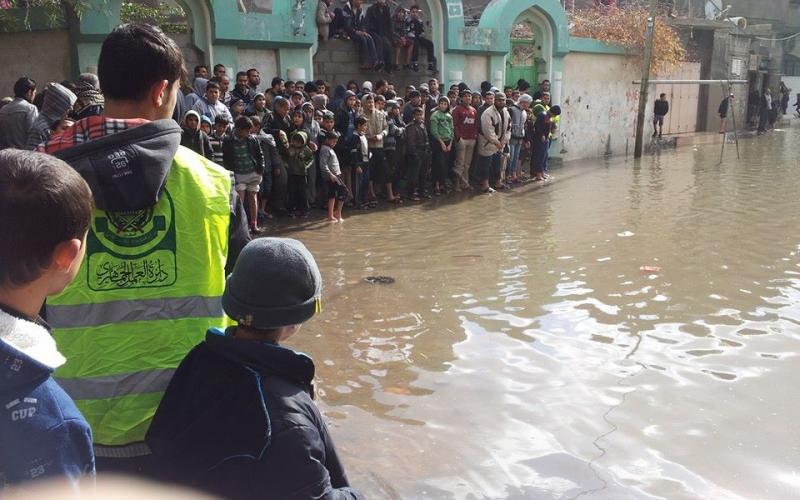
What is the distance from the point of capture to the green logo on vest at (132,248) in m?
1.81

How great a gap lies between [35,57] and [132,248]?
9.21 meters

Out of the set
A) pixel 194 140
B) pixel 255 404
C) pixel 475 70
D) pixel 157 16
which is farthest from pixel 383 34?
pixel 255 404

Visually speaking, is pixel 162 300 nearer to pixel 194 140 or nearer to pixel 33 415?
pixel 33 415

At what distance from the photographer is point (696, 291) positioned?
6.48m

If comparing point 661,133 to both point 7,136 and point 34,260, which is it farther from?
point 34,260

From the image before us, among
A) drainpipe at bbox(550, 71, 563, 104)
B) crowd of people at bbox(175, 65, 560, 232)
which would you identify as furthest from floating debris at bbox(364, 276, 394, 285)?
drainpipe at bbox(550, 71, 563, 104)

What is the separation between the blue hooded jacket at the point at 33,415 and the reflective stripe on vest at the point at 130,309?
20.1 inches

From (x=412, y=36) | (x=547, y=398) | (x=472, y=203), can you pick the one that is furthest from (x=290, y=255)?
(x=412, y=36)

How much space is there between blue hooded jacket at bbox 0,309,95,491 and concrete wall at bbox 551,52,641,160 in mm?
16937

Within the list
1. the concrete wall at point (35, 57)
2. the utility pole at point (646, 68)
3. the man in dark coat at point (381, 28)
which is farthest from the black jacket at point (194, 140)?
the utility pole at point (646, 68)

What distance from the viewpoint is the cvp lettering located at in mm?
1212

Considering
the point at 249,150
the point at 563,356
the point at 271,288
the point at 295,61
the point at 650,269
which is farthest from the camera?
the point at 295,61

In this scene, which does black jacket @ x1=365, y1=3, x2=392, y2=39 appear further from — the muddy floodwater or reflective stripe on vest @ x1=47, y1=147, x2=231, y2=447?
reflective stripe on vest @ x1=47, y1=147, x2=231, y2=447

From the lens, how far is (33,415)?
123 centimetres
